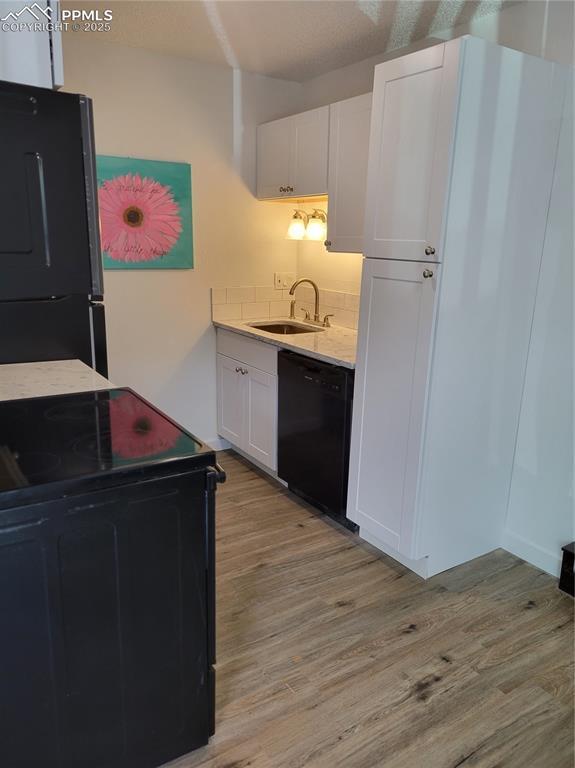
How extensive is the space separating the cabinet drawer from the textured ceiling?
1594 mm

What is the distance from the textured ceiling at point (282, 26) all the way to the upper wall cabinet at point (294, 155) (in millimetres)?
332

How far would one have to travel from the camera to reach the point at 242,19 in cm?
259

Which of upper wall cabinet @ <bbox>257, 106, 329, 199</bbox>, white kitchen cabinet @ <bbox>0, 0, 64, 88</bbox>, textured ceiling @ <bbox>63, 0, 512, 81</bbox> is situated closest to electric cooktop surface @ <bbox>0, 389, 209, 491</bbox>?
white kitchen cabinet @ <bbox>0, 0, 64, 88</bbox>

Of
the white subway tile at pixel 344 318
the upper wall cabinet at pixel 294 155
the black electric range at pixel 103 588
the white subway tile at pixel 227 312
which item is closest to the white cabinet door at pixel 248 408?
the white subway tile at pixel 227 312

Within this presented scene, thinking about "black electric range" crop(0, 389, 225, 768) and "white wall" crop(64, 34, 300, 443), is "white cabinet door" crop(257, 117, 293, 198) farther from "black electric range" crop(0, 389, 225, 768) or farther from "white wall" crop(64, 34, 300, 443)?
"black electric range" crop(0, 389, 225, 768)

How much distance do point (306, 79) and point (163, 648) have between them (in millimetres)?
3459

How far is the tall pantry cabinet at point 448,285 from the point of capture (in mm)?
2053

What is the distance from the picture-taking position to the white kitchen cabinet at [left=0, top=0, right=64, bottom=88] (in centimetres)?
141

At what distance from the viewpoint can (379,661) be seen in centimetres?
200

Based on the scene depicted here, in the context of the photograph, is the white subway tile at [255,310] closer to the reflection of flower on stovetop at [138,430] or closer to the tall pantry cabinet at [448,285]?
the tall pantry cabinet at [448,285]

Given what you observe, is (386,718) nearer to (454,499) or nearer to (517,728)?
(517,728)

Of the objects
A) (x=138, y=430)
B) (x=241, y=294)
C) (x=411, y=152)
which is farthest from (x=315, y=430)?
(x=138, y=430)

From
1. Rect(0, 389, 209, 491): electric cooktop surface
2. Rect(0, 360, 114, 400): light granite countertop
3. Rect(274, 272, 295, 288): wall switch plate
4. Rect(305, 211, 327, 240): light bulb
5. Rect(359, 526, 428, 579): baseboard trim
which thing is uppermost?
Rect(305, 211, 327, 240): light bulb

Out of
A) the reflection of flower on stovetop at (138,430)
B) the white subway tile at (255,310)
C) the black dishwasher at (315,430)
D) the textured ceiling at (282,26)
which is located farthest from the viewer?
the white subway tile at (255,310)
